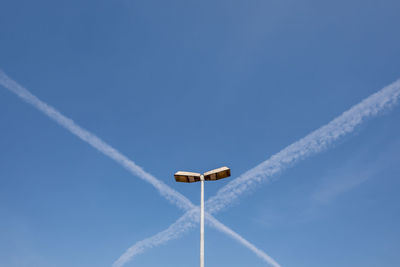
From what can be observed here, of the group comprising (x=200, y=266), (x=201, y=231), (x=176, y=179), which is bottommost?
(x=200, y=266)

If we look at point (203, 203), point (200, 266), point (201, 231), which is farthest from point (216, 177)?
point (200, 266)

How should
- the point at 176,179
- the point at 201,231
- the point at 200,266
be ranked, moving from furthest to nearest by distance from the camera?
1. the point at 176,179
2. the point at 201,231
3. the point at 200,266

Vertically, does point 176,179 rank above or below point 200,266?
above

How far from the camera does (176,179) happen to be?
41.7 ft

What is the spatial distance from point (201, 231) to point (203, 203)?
1113 mm

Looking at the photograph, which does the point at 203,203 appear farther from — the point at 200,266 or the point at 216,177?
the point at 200,266

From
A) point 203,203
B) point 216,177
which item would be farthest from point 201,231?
point 216,177

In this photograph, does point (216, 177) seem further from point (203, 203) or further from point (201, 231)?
point (201, 231)

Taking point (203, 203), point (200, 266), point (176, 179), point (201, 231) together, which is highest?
point (176, 179)

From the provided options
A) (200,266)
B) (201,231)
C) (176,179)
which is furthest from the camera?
(176,179)

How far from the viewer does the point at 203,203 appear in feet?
40.8

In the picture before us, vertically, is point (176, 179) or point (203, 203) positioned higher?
point (176, 179)

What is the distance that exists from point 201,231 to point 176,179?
7.49 ft

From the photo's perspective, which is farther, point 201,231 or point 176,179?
point 176,179
